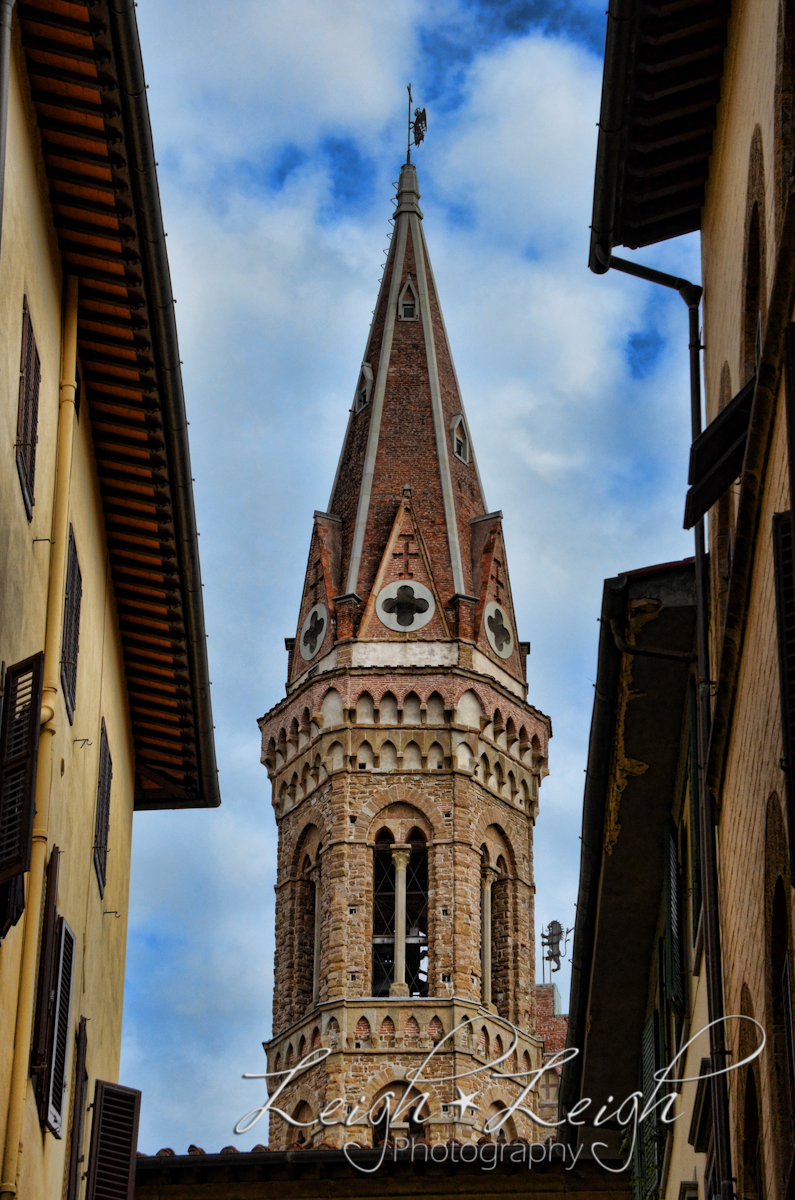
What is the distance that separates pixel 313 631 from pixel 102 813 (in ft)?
105

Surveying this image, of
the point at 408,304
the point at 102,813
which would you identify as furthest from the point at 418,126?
the point at 102,813

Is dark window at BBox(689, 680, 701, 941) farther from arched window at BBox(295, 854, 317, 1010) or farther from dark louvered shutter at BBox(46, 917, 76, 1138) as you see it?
arched window at BBox(295, 854, 317, 1010)

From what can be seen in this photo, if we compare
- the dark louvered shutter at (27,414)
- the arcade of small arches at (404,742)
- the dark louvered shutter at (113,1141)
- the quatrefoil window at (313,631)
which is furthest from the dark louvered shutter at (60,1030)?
the quatrefoil window at (313,631)

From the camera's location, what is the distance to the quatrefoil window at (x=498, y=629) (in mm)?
47188

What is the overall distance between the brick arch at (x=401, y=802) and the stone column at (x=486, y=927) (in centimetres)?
158

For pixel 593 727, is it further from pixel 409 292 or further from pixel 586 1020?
pixel 409 292

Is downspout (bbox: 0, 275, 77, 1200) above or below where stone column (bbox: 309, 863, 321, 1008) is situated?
below

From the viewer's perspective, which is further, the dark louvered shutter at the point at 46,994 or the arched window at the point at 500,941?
the arched window at the point at 500,941

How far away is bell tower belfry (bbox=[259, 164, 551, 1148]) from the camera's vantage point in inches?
1649

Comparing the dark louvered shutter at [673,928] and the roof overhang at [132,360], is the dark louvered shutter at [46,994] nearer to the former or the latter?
the roof overhang at [132,360]

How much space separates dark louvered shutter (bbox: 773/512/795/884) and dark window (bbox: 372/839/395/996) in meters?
35.9

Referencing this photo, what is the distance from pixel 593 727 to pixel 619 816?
1265 mm

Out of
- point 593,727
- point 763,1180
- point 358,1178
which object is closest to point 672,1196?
point 593,727

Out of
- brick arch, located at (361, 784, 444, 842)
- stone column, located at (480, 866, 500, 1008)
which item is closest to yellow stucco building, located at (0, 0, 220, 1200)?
stone column, located at (480, 866, 500, 1008)
